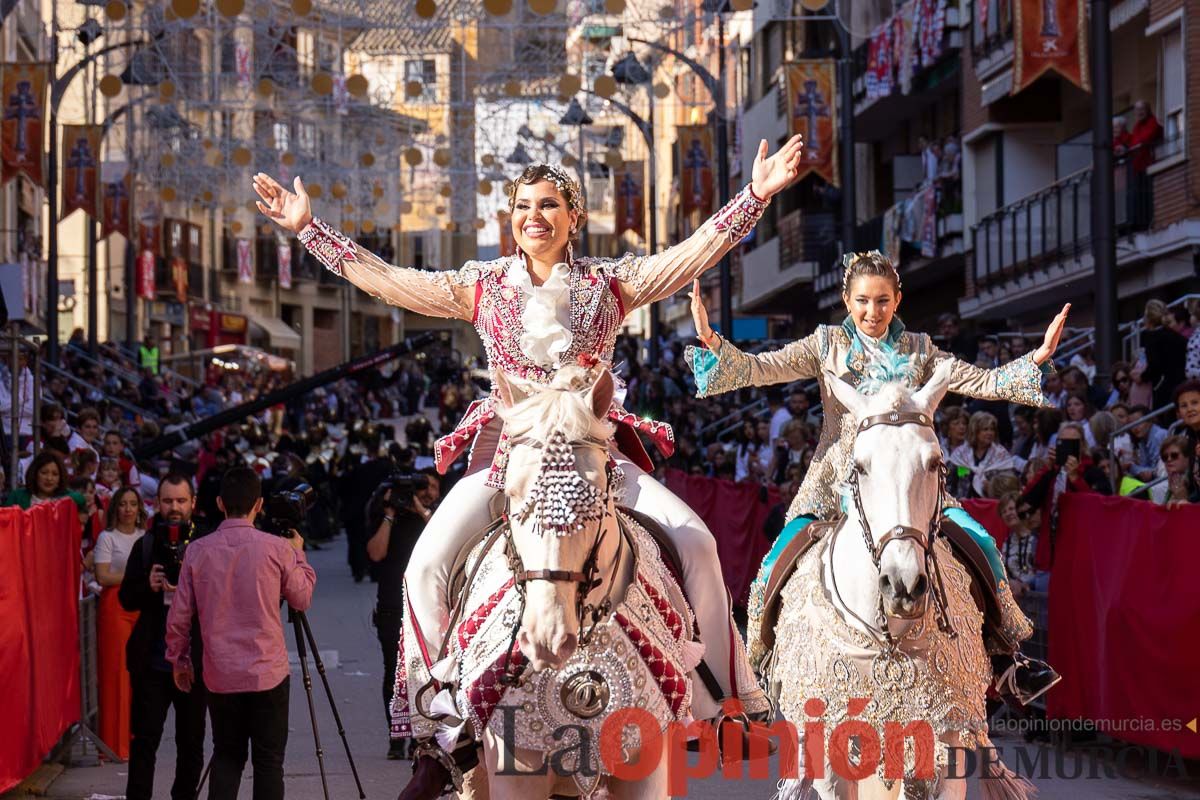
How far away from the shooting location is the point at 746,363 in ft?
27.7

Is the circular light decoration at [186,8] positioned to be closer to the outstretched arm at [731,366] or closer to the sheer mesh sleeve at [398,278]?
the outstretched arm at [731,366]

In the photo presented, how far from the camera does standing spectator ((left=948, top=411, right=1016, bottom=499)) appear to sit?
15.9 meters

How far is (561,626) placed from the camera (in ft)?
18.0

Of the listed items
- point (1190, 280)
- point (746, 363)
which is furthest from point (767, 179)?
point (1190, 280)

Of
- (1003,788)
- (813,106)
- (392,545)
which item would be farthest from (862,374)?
(813,106)

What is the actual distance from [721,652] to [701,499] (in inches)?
650

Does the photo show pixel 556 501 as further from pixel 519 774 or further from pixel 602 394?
pixel 519 774

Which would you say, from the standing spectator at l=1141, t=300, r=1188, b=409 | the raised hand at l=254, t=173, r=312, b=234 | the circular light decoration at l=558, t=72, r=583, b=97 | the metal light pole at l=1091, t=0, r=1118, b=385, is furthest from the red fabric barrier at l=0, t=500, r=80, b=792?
the circular light decoration at l=558, t=72, r=583, b=97

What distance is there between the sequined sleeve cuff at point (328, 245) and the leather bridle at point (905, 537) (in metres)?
1.99

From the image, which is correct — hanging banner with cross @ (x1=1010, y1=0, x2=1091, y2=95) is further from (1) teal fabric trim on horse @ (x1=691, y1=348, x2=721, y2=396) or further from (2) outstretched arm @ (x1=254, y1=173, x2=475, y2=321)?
(2) outstretched arm @ (x1=254, y1=173, x2=475, y2=321)

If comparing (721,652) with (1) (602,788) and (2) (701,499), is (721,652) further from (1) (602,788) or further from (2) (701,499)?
(2) (701,499)

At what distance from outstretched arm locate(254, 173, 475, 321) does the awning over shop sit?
81267 mm

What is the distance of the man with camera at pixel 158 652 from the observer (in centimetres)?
988

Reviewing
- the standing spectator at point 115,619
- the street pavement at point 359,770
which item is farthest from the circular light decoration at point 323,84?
the standing spectator at point 115,619
